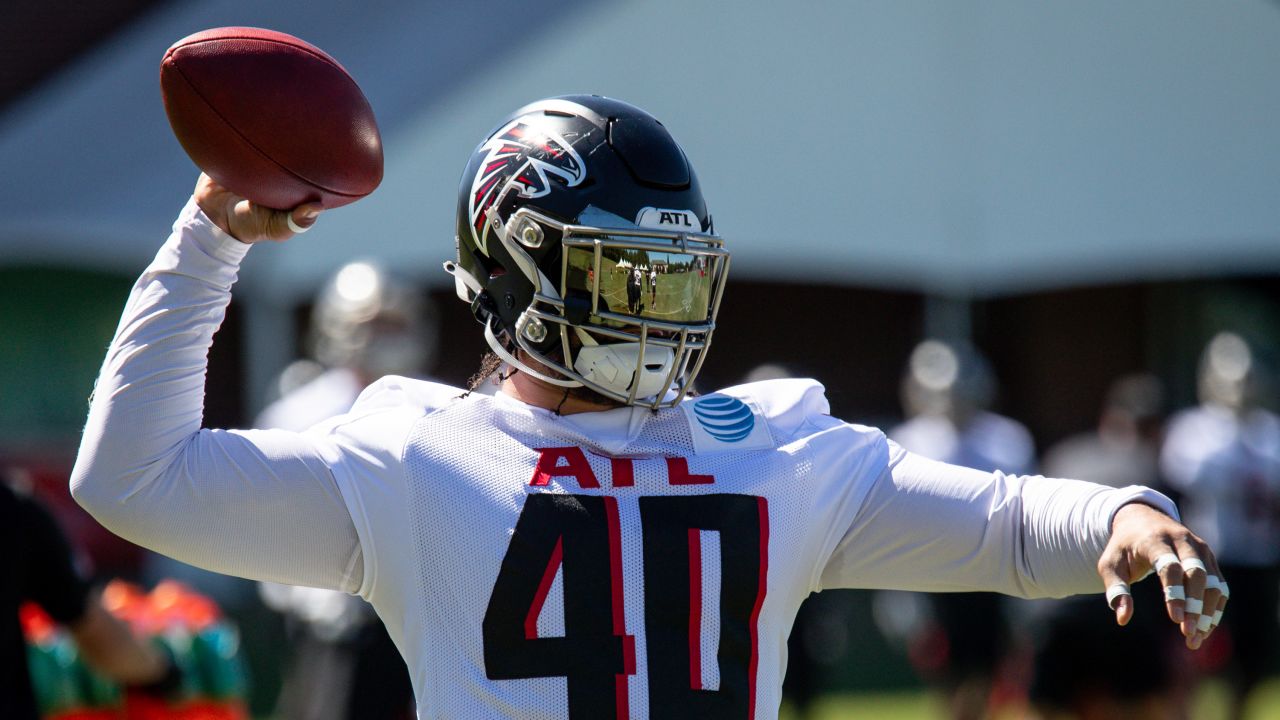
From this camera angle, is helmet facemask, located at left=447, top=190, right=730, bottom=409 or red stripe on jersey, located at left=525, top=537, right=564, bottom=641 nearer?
red stripe on jersey, located at left=525, top=537, right=564, bottom=641

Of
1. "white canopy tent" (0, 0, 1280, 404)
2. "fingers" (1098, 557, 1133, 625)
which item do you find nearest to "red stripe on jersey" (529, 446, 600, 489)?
"fingers" (1098, 557, 1133, 625)

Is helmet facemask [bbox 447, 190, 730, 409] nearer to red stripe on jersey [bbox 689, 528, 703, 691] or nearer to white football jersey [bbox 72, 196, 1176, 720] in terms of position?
white football jersey [bbox 72, 196, 1176, 720]

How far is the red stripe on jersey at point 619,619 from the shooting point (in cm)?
198

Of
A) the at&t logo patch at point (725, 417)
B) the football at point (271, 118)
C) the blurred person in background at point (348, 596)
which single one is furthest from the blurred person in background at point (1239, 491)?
the football at point (271, 118)

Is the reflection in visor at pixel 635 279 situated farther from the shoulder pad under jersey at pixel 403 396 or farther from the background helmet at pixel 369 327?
the background helmet at pixel 369 327

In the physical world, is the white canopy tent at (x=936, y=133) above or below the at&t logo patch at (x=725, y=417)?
above

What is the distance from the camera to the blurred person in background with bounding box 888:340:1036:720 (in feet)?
25.5

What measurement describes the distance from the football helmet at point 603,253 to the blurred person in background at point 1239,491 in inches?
261

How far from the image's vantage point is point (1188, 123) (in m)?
9.82

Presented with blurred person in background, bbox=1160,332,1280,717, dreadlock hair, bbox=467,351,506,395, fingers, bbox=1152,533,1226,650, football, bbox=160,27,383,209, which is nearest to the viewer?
fingers, bbox=1152,533,1226,650

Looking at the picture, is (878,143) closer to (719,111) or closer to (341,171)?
(719,111)

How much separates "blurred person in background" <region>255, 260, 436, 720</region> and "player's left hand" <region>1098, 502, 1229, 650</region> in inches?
132

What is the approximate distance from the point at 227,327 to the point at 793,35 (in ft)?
17.5

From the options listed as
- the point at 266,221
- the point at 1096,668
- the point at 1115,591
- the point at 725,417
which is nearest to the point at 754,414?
the point at 725,417
